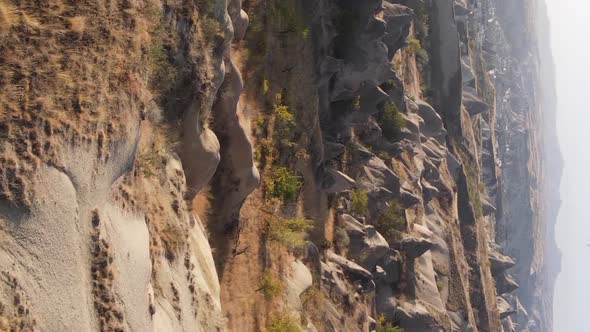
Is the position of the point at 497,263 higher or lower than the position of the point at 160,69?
lower

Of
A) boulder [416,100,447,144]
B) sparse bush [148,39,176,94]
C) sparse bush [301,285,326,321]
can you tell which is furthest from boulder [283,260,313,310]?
A: boulder [416,100,447,144]

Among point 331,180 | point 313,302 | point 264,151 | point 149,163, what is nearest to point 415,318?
point 313,302

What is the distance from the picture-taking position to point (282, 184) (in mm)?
14695

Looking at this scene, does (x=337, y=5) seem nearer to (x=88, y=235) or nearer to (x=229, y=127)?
(x=229, y=127)

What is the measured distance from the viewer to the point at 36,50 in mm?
6586

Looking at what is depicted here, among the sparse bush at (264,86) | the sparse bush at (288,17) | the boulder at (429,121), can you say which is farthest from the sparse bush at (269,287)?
the boulder at (429,121)

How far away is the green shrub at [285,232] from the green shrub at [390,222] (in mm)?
7161

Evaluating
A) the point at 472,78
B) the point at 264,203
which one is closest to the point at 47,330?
the point at 264,203

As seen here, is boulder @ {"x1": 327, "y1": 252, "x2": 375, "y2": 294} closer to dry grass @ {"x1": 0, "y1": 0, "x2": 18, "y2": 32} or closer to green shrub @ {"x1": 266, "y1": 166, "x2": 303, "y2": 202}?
green shrub @ {"x1": 266, "y1": 166, "x2": 303, "y2": 202}

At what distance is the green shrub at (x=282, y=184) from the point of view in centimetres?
1457

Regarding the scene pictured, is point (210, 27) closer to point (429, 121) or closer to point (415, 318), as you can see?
point (415, 318)

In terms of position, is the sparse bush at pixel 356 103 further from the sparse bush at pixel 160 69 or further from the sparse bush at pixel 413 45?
the sparse bush at pixel 160 69

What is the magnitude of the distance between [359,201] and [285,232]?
6.07 metres

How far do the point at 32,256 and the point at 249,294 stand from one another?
7.61m
